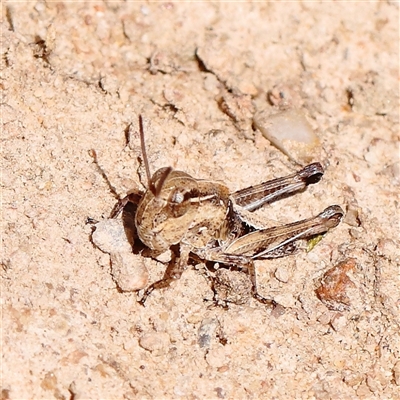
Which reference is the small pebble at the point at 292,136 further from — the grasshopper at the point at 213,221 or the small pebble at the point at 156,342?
the small pebble at the point at 156,342

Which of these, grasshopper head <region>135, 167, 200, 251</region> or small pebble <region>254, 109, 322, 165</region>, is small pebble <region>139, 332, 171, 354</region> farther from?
small pebble <region>254, 109, 322, 165</region>

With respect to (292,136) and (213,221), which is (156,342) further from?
(292,136)

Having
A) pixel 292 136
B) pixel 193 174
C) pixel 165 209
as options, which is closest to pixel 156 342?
pixel 165 209

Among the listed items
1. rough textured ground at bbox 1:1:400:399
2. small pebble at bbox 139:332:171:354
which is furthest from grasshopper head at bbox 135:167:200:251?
small pebble at bbox 139:332:171:354

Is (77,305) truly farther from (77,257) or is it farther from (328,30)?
(328,30)

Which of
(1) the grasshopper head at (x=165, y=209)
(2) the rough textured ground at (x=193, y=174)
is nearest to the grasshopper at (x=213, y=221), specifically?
(1) the grasshopper head at (x=165, y=209)
